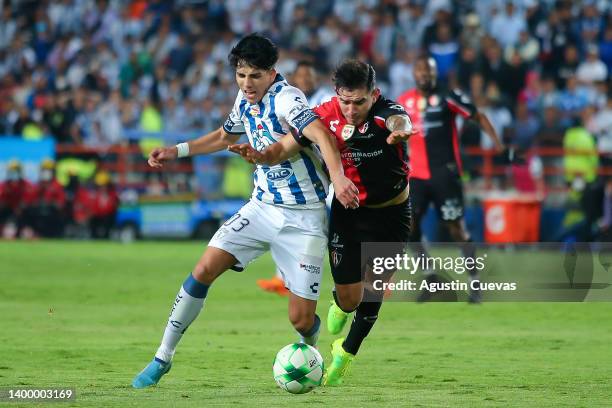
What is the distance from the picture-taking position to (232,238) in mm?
8086

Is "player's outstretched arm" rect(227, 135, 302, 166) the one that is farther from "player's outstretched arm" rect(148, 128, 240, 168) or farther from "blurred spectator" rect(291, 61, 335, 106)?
"blurred spectator" rect(291, 61, 335, 106)

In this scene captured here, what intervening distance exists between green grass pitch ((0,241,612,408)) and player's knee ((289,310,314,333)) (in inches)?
16.9

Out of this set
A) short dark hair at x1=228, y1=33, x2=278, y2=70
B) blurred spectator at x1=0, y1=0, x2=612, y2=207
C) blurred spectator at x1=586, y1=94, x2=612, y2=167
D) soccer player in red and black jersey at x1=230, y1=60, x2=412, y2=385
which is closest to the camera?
short dark hair at x1=228, y1=33, x2=278, y2=70

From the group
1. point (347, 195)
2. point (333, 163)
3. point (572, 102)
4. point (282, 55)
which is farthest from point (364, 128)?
point (282, 55)

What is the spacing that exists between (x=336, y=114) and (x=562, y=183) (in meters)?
14.5

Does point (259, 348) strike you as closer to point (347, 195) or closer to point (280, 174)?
point (280, 174)

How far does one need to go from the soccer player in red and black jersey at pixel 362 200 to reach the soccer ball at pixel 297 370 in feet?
1.97

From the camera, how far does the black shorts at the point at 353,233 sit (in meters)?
8.49

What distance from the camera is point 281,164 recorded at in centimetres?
822

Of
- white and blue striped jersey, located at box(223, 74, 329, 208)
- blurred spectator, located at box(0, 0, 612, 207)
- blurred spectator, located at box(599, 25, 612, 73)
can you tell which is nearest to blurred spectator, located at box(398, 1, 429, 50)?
blurred spectator, located at box(0, 0, 612, 207)

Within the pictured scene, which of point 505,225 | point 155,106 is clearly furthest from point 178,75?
point 505,225

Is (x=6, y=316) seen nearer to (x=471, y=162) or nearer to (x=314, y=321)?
(x=314, y=321)

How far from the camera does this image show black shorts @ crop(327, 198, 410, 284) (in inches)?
334

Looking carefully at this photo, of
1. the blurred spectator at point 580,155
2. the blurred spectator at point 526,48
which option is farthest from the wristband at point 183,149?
the blurred spectator at point 526,48
